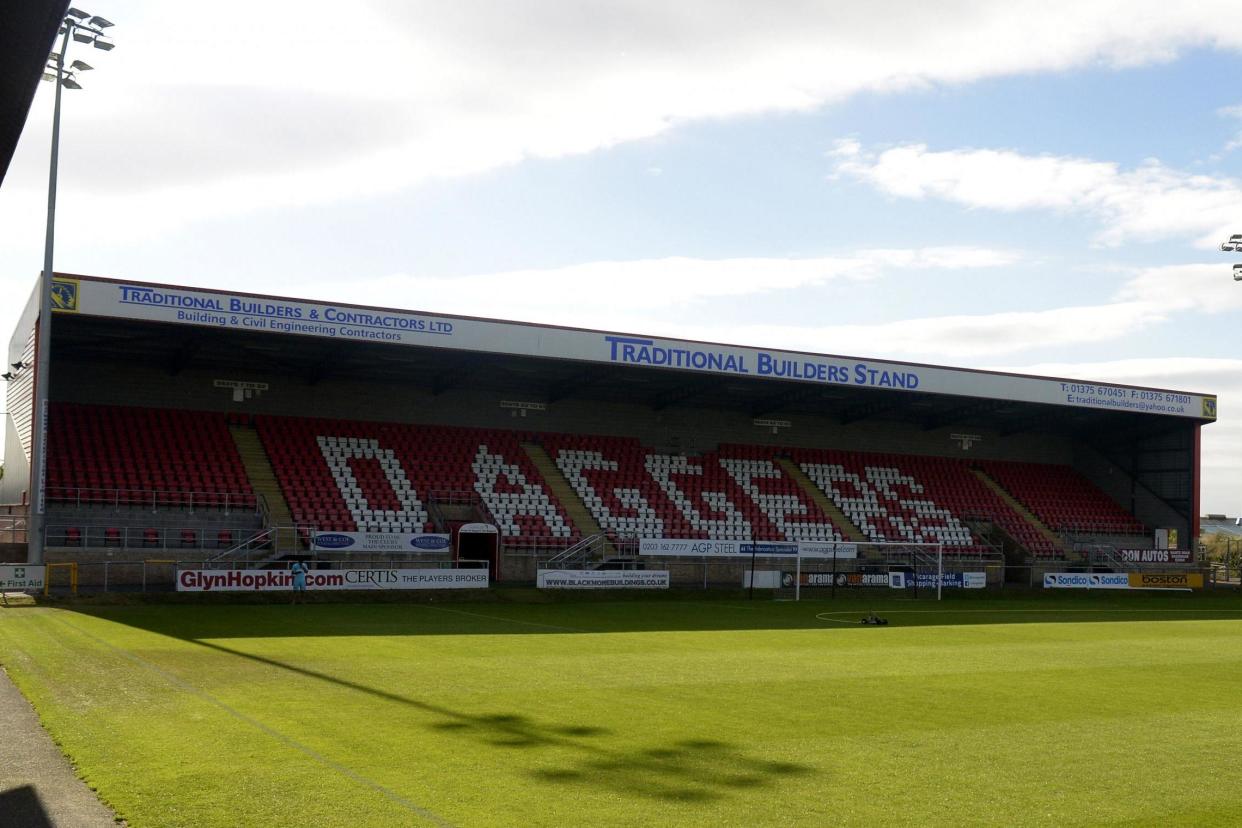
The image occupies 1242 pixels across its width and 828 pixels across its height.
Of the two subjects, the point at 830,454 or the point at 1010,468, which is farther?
the point at 1010,468

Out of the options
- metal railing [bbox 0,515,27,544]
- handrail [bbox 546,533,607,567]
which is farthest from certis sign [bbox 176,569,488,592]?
metal railing [bbox 0,515,27,544]

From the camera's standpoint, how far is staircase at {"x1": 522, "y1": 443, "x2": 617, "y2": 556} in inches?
1711

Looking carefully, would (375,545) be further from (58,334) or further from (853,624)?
(853,624)

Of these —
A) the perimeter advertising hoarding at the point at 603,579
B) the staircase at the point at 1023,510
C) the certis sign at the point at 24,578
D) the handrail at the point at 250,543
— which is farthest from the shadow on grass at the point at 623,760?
the staircase at the point at 1023,510

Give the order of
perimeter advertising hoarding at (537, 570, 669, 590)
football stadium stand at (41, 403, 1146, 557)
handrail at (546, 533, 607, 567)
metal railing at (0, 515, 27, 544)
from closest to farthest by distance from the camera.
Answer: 1. metal railing at (0, 515, 27, 544)
2. perimeter advertising hoarding at (537, 570, 669, 590)
3. football stadium stand at (41, 403, 1146, 557)
4. handrail at (546, 533, 607, 567)

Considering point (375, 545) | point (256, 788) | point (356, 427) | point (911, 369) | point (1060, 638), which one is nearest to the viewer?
point (256, 788)

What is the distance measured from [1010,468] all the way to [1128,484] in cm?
632

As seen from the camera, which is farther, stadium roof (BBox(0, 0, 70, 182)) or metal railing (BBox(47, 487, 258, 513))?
metal railing (BBox(47, 487, 258, 513))

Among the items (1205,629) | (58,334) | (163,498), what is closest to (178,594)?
(163,498)

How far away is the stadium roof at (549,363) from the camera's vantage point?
36906 mm

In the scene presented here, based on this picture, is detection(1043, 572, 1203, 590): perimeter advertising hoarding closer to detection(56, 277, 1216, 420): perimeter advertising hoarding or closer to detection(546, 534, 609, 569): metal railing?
detection(56, 277, 1216, 420): perimeter advertising hoarding

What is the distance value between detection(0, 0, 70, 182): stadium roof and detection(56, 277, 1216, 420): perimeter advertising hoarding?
29.8 metres

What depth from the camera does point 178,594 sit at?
103 ft

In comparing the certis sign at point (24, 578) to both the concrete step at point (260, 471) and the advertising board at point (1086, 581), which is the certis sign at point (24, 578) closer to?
the concrete step at point (260, 471)
